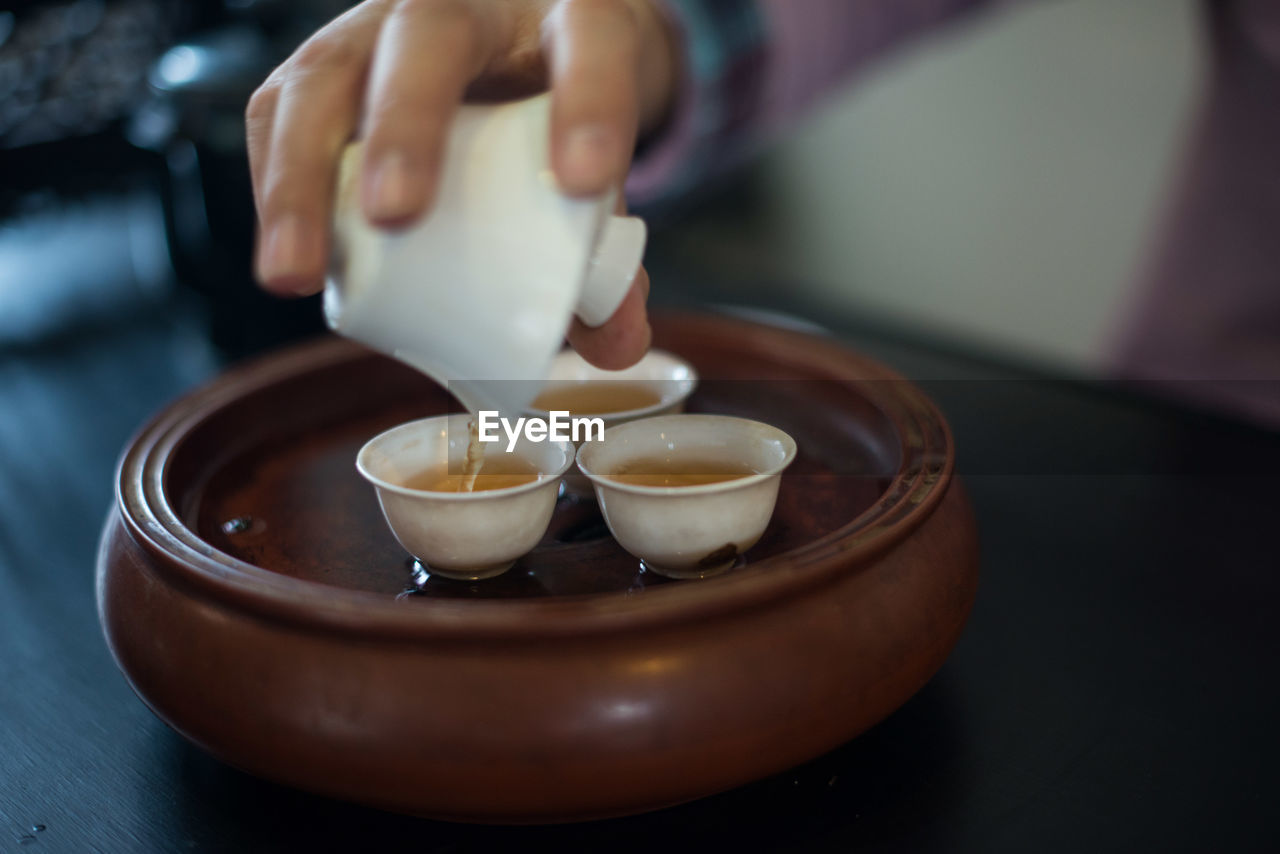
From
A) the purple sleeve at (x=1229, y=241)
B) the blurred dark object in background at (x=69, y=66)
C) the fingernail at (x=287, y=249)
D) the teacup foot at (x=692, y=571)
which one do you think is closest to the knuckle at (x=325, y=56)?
the fingernail at (x=287, y=249)

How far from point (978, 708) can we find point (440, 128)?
46cm

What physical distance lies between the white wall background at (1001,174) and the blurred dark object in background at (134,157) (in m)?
1.17

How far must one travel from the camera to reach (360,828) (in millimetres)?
557

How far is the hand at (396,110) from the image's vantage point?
50 cm

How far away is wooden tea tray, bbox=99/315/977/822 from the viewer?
50 cm

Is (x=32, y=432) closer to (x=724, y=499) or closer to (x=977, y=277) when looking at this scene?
(x=724, y=499)

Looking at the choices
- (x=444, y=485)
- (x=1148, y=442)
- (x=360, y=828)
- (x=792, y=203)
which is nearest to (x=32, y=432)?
(x=444, y=485)

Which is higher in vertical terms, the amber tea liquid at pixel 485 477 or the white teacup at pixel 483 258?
the white teacup at pixel 483 258

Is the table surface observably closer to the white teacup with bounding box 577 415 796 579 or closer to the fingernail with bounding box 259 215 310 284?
the white teacup with bounding box 577 415 796 579

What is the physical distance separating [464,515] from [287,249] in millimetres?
177

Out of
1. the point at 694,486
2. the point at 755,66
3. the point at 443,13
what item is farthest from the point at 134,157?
the point at 694,486

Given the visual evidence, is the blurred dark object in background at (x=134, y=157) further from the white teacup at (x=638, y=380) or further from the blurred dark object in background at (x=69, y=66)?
the white teacup at (x=638, y=380)

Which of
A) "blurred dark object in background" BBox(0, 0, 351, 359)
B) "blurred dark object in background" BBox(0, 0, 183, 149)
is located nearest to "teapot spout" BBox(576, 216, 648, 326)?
"blurred dark object in background" BBox(0, 0, 351, 359)

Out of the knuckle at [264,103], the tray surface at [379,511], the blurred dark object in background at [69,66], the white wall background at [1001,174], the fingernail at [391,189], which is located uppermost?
the knuckle at [264,103]
